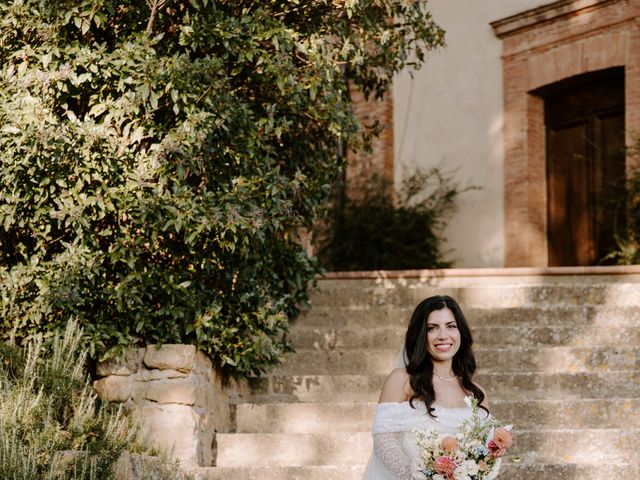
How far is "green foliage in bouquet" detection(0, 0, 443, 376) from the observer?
5590 millimetres

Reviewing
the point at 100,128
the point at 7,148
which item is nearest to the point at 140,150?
the point at 100,128

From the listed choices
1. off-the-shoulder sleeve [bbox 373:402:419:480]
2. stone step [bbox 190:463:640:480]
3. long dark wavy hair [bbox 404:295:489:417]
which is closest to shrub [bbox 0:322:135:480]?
stone step [bbox 190:463:640:480]

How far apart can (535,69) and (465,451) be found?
25.4 feet

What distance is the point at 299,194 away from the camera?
6.34 meters

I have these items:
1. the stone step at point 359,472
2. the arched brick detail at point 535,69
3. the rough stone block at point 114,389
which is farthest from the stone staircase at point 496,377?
the arched brick detail at point 535,69

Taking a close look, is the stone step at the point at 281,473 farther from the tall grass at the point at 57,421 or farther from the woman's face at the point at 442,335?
the woman's face at the point at 442,335

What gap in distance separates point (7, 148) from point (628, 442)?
13.3ft

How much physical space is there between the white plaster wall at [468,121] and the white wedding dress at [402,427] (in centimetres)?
690

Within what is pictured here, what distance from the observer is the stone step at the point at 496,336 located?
7172 mm

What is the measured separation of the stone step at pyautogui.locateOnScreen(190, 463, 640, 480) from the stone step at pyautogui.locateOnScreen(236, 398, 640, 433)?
591 millimetres

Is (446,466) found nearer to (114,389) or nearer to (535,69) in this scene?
(114,389)

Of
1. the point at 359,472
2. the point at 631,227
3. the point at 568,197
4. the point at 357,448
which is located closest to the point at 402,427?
the point at 359,472

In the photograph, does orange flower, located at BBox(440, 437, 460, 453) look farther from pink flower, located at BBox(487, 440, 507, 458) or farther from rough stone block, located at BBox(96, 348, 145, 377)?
rough stone block, located at BBox(96, 348, 145, 377)

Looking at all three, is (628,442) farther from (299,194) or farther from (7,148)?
(7,148)
